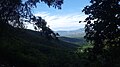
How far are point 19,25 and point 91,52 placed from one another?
4.96m

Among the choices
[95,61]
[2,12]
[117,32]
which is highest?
[2,12]

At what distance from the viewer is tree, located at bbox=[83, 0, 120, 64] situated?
16734 millimetres

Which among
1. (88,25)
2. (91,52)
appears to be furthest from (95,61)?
(88,25)

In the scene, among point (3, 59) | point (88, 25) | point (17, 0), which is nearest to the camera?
point (17, 0)

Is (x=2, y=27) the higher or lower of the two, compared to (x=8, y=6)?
lower

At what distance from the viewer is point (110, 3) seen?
16891 millimetres

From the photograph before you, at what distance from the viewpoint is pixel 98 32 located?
1725 cm

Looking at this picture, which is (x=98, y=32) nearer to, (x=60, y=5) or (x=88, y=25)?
(x=88, y=25)

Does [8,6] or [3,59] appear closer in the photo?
[8,6]

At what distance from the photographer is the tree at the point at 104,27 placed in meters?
16.7

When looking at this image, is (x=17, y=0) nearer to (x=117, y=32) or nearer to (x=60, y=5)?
(x=60, y=5)

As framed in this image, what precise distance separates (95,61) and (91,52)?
97 centimetres

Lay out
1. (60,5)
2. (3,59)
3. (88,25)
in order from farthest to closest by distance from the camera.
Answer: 1. (3,59)
2. (88,25)
3. (60,5)

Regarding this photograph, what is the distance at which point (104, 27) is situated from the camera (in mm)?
16766
